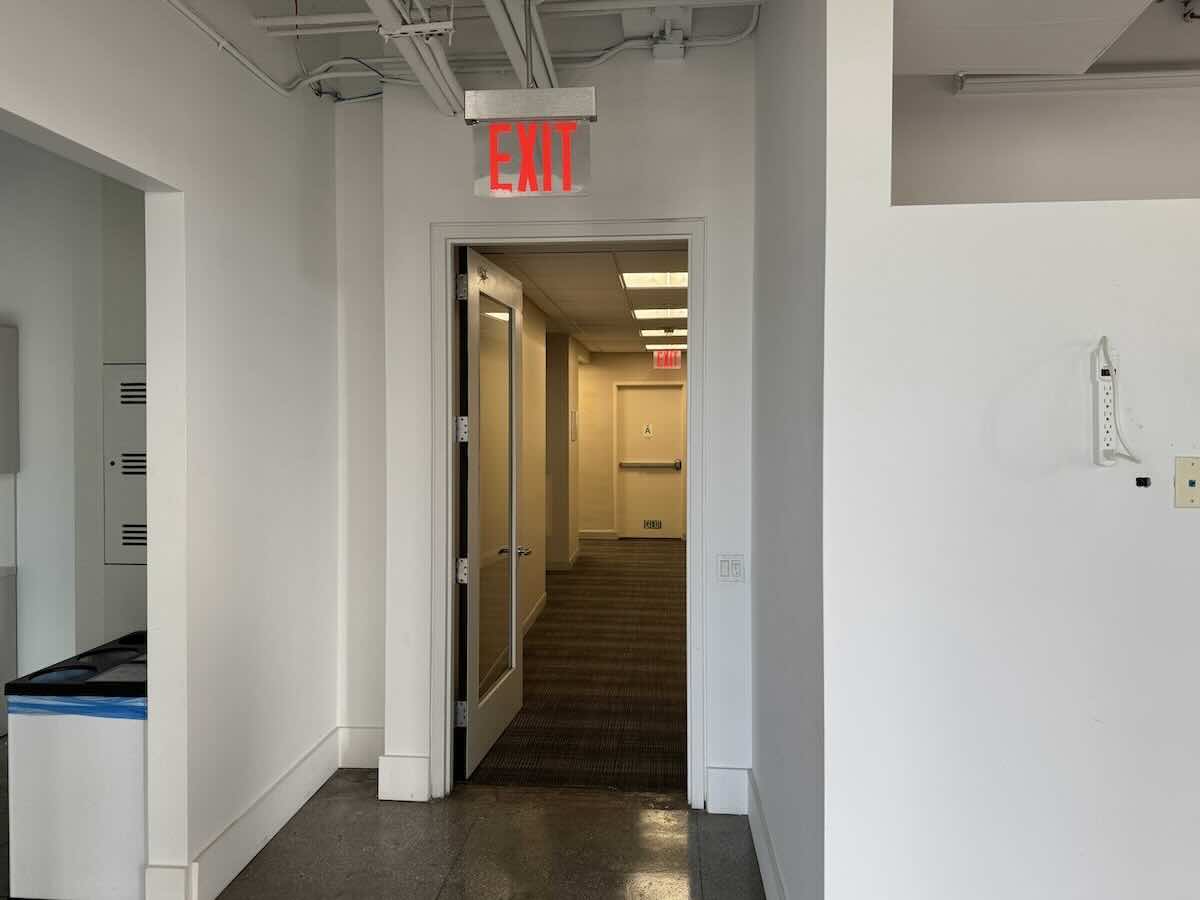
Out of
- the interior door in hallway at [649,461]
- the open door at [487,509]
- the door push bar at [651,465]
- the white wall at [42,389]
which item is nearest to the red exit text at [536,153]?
the open door at [487,509]

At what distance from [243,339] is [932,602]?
8.14 ft

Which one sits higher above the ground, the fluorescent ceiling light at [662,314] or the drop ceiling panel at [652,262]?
the fluorescent ceiling light at [662,314]

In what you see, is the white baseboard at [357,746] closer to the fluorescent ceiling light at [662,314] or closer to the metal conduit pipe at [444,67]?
the metal conduit pipe at [444,67]

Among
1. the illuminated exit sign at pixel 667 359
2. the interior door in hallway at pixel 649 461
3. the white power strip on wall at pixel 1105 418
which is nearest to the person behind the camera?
the white power strip on wall at pixel 1105 418

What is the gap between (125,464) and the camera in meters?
3.67

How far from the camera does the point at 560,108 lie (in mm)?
2055

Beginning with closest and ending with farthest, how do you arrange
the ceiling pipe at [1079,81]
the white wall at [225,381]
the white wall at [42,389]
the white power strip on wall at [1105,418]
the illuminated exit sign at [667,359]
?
1. the white power strip on wall at [1105,418]
2. the white wall at [225,381]
3. the ceiling pipe at [1079,81]
4. the white wall at [42,389]
5. the illuminated exit sign at [667,359]

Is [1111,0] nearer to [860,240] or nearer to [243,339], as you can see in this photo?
[860,240]

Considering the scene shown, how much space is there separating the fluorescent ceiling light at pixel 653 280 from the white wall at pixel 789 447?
238 centimetres

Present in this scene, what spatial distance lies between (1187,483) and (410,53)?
2.60 m

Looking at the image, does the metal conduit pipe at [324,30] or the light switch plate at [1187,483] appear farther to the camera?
the metal conduit pipe at [324,30]

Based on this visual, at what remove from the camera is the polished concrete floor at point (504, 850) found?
9.02 feet

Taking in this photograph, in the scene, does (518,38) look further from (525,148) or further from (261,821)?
(261,821)

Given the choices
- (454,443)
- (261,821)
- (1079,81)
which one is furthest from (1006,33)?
(261,821)
